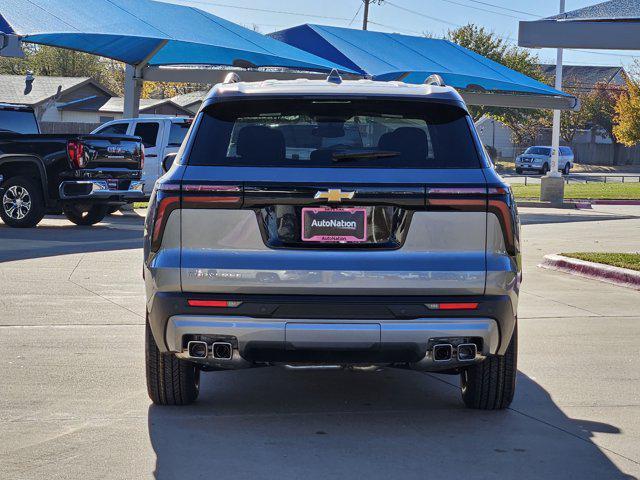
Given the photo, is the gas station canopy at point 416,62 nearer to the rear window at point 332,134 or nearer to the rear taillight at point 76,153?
the rear taillight at point 76,153

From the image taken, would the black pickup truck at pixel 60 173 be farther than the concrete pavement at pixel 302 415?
Yes

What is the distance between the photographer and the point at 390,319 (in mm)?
5934

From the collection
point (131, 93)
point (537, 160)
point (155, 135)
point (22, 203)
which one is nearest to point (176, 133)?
point (155, 135)

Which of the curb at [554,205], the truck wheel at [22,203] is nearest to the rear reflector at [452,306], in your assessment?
the truck wheel at [22,203]

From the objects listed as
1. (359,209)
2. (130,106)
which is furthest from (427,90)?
(130,106)

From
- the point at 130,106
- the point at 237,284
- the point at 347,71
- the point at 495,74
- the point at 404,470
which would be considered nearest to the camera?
the point at 404,470

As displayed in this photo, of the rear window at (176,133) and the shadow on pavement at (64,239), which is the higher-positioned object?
the rear window at (176,133)

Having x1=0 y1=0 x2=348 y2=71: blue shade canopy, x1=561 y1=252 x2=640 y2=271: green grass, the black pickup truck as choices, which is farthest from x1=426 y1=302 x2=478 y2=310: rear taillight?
x1=0 y1=0 x2=348 y2=71: blue shade canopy

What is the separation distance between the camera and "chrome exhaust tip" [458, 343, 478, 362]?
6047 millimetres

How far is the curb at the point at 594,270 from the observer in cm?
1375

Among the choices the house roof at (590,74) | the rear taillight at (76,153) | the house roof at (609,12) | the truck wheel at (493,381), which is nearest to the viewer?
the truck wheel at (493,381)

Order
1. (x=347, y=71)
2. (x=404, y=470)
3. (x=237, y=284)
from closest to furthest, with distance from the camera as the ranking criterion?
(x=404, y=470) < (x=237, y=284) < (x=347, y=71)

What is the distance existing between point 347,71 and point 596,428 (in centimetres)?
2309

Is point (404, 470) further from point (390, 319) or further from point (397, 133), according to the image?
point (397, 133)
